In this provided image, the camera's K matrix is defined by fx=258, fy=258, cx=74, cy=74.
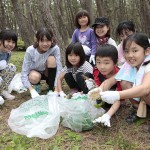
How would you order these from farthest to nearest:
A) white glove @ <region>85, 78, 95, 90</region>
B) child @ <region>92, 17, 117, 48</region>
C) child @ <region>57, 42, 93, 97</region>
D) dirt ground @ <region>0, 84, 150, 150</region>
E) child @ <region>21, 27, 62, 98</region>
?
child @ <region>92, 17, 117, 48</region>
child @ <region>21, 27, 62, 98</region>
child @ <region>57, 42, 93, 97</region>
white glove @ <region>85, 78, 95, 90</region>
dirt ground @ <region>0, 84, 150, 150</region>

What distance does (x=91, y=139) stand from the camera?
2.17 m

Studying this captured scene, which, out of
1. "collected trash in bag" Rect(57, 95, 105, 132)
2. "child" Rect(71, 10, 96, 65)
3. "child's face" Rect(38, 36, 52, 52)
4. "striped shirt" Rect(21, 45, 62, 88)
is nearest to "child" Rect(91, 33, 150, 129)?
"collected trash in bag" Rect(57, 95, 105, 132)

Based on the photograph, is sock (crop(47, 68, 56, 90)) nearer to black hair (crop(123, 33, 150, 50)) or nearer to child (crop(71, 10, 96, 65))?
child (crop(71, 10, 96, 65))

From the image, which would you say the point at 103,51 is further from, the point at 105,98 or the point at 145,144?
the point at 145,144

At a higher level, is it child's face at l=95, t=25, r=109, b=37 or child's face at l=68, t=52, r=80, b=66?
child's face at l=95, t=25, r=109, b=37

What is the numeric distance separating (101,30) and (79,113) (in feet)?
5.35

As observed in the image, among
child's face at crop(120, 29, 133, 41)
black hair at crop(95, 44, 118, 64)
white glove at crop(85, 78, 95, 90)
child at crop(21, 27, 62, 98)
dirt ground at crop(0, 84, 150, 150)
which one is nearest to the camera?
dirt ground at crop(0, 84, 150, 150)

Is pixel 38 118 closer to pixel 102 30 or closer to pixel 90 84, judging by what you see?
pixel 90 84

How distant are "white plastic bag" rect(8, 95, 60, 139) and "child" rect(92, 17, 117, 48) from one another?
54.8 inches

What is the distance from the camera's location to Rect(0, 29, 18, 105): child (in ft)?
10.2

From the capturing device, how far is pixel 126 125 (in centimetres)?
241

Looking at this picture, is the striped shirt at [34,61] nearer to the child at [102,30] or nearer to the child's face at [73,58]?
the child's face at [73,58]

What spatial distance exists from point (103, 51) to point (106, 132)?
2.43ft

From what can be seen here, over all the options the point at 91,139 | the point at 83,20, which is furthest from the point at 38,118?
the point at 83,20
